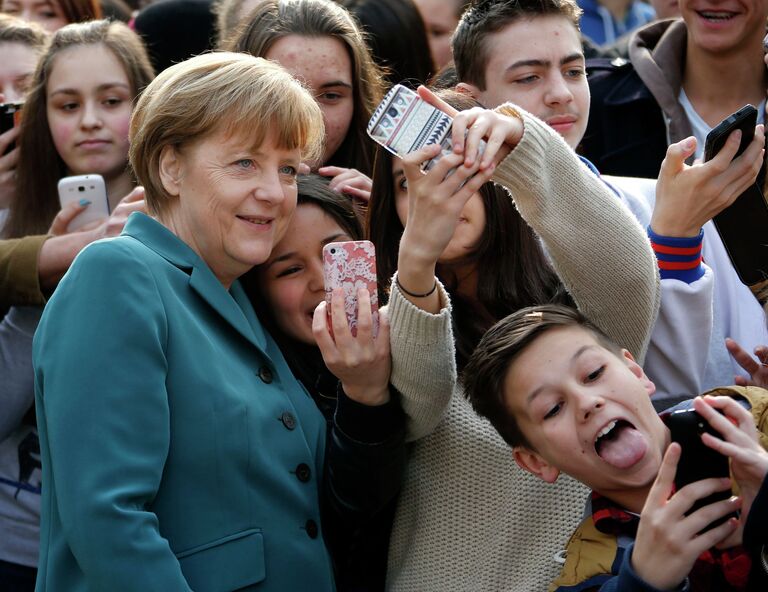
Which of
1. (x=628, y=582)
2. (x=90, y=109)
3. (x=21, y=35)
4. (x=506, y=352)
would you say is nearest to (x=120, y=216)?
(x=90, y=109)

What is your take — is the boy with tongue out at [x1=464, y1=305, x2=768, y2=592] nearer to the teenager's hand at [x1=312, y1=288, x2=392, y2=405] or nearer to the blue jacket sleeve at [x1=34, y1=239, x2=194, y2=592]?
the teenager's hand at [x1=312, y1=288, x2=392, y2=405]

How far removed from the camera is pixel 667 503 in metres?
2.01

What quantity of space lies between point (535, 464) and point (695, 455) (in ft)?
1.18

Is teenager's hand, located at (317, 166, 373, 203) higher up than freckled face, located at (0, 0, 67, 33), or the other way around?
teenager's hand, located at (317, 166, 373, 203)

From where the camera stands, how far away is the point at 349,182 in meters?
3.11

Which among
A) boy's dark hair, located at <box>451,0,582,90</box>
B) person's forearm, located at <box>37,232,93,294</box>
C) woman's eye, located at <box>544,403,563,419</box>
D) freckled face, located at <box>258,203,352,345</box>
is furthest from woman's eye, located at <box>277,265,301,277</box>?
boy's dark hair, located at <box>451,0,582,90</box>

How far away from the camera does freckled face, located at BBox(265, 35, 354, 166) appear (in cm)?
342

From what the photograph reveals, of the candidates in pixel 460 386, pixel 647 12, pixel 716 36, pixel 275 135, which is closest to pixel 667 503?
pixel 460 386

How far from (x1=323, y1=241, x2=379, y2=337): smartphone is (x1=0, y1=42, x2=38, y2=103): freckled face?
1.96m

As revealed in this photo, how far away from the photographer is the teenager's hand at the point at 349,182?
3.08m

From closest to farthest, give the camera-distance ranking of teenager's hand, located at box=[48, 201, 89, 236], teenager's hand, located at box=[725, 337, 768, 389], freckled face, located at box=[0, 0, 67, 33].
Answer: teenager's hand, located at box=[725, 337, 768, 389], teenager's hand, located at box=[48, 201, 89, 236], freckled face, located at box=[0, 0, 67, 33]

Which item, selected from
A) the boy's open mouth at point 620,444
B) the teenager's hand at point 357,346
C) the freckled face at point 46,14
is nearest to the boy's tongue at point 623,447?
the boy's open mouth at point 620,444

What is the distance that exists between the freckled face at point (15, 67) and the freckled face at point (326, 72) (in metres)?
1.04

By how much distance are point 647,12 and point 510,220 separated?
5.46 m
